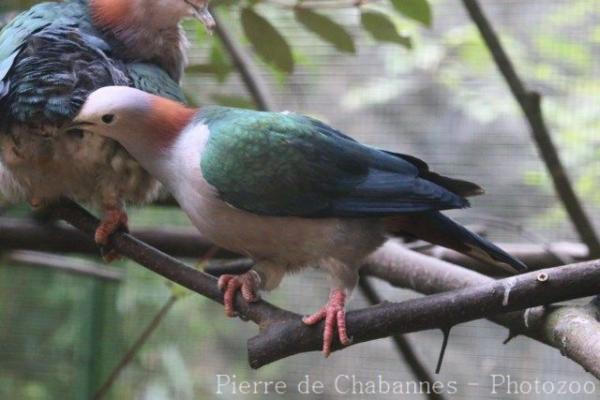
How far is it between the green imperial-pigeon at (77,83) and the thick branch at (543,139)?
1.38 ft

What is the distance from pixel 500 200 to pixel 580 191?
161 mm

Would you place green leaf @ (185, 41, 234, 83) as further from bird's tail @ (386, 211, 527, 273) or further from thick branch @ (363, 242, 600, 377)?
bird's tail @ (386, 211, 527, 273)

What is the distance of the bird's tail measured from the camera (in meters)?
0.92

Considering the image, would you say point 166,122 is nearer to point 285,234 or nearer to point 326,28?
point 285,234

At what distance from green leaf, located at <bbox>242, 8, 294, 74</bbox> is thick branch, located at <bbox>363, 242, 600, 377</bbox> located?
30cm

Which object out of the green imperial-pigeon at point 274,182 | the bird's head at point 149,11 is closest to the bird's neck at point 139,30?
the bird's head at point 149,11

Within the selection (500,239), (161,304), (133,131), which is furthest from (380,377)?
(133,131)

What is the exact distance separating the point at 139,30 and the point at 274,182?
0.34 m

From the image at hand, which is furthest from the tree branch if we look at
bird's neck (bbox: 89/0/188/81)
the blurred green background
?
the blurred green background

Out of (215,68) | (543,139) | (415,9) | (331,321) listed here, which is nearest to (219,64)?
(215,68)

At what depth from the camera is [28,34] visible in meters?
0.96

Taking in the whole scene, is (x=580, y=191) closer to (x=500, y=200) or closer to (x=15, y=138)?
(x=500, y=200)

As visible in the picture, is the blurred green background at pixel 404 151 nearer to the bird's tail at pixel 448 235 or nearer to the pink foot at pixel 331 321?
the bird's tail at pixel 448 235

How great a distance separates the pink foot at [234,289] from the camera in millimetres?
881
